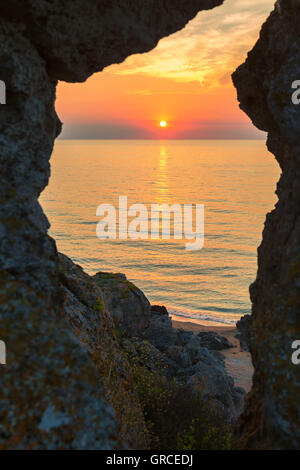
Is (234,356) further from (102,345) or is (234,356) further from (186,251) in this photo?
(186,251)

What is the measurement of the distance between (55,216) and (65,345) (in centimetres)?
8941

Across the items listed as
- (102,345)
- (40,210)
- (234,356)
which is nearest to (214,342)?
(234,356)

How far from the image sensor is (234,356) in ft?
94.5

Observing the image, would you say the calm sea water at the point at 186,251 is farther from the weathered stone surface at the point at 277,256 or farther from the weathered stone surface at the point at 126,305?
the weathered stone surface at the point at 277,256

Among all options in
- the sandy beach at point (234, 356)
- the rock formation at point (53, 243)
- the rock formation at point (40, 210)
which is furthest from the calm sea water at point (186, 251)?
the rock formation at point (40, 210)

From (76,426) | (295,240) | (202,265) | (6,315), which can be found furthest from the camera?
(202,265)

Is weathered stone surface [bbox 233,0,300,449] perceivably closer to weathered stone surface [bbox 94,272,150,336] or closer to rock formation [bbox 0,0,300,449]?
rock formation [bbox 0,0,300,449]

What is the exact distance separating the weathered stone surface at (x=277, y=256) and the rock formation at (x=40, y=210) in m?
1.56

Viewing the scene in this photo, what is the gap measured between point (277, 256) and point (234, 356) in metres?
23.0

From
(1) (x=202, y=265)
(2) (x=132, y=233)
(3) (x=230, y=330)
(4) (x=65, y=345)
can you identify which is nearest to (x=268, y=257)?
(4) (x=65, y=345)

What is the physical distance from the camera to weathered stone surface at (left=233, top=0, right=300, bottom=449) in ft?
17.7
